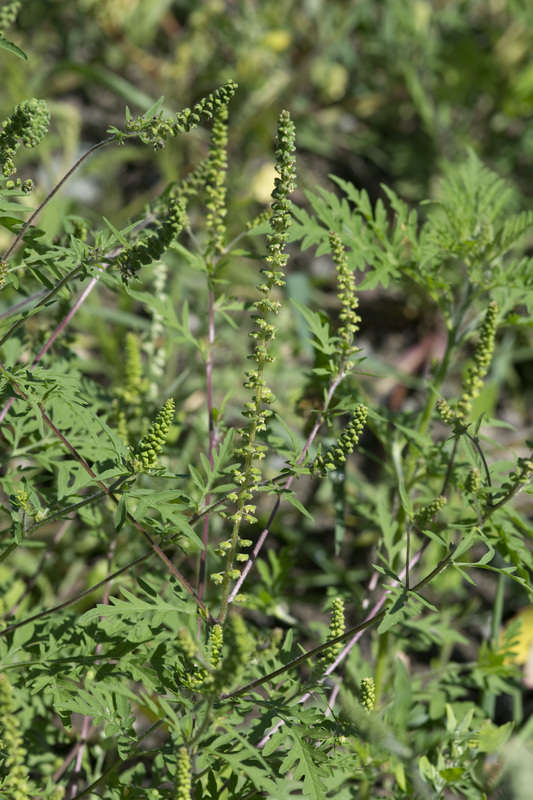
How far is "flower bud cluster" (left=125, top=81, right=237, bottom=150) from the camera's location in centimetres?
153

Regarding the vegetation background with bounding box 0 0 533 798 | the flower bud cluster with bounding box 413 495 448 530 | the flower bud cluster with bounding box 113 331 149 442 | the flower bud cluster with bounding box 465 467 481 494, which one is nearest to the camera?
the flower bud cluster with bounding box 465 467 481 494

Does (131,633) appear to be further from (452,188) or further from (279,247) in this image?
(452,188)

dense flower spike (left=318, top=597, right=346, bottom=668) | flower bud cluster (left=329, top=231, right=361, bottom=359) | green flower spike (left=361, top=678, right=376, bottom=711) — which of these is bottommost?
green flower spike (left=361, top=678, right=376, bottom=711)

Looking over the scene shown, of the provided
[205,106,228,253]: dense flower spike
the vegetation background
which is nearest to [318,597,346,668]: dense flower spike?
[205,106,228,253]: dense flower spike

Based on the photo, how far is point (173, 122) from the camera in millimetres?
1558

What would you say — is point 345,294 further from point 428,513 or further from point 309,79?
point 309,79

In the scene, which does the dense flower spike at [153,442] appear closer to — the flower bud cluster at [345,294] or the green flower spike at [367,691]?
the flower bud cluster at [345,294]

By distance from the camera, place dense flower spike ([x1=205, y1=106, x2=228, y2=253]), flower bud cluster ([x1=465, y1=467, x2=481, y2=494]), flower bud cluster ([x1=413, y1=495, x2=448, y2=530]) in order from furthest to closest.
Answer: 1. dense flower spike ([x1=205, y1=106, x2=228, y2=253])
2. flower bud cluster ([x1=413, y1=495, x2=448, y2=530])
3. flower bud cluster ([x1=465, y1=467, x2=481, y2=494])

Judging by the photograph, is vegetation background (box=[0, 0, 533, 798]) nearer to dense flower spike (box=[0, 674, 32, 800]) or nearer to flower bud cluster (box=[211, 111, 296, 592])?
flower bud cluster (box=[211, 111, 296, 592])

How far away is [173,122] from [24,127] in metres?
0.31

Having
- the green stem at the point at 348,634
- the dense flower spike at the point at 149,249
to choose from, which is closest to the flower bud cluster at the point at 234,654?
the green stem at the point at 348,634

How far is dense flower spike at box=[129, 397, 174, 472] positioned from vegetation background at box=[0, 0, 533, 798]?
2.23 metres

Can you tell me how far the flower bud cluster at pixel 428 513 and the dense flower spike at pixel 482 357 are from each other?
0.71ft

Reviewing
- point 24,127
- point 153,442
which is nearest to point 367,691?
point 153,442
